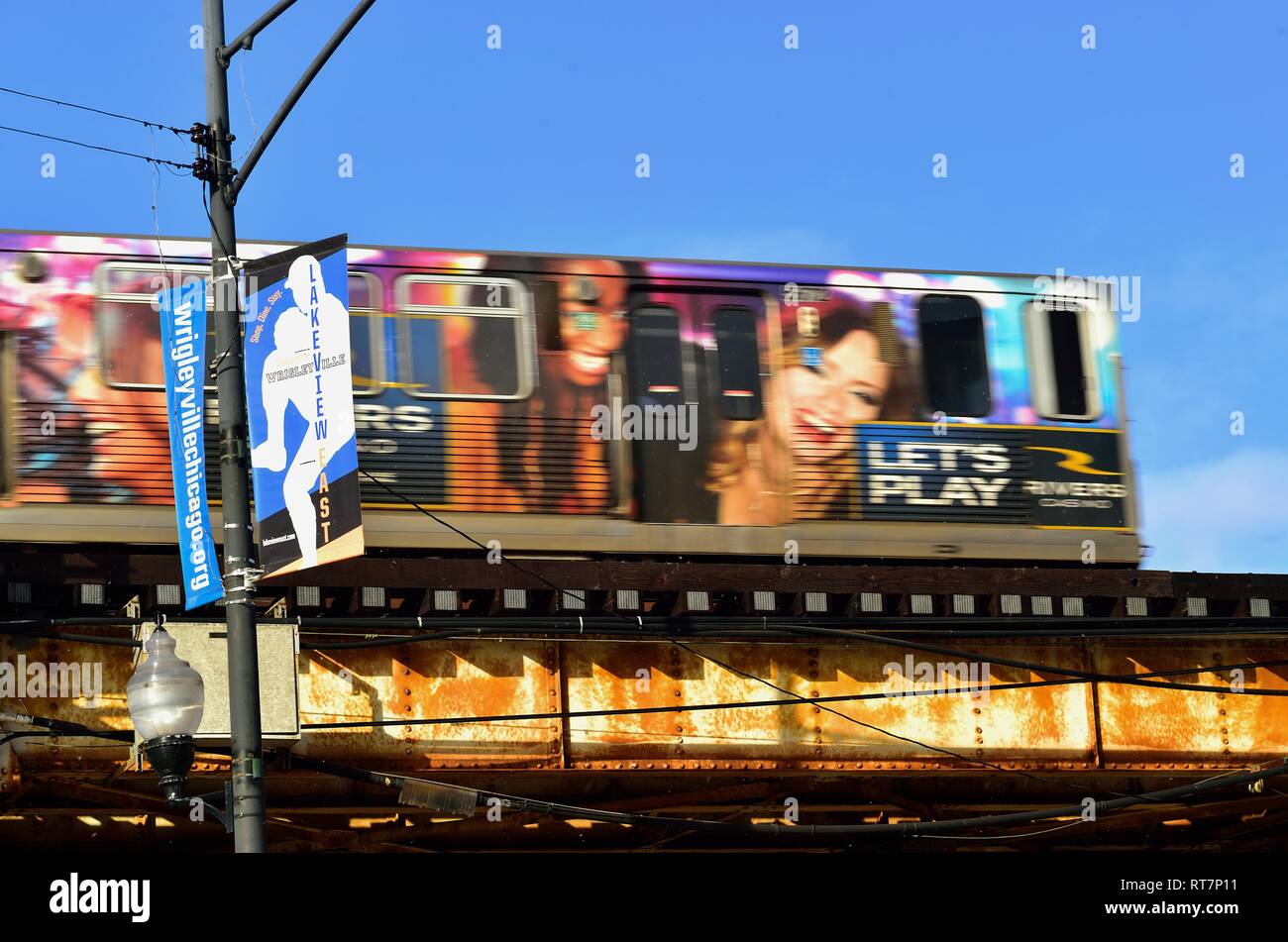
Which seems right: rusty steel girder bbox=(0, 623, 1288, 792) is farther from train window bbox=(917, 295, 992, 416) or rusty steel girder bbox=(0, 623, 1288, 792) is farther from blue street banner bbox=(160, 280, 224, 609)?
train window bbox=(917, 295, 992, 416)

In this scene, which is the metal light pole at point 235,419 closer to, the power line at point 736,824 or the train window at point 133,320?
the power line at point 736,824

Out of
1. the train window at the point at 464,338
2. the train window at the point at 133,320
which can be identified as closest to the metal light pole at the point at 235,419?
the train window at the point at 133,320

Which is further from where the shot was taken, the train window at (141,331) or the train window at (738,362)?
the train window at (738,362)

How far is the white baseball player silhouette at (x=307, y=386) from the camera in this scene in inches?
464

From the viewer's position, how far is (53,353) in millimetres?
17250

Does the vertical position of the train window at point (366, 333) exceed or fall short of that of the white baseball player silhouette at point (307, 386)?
it exceeds it

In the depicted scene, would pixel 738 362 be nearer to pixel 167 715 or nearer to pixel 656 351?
pixel 656 351

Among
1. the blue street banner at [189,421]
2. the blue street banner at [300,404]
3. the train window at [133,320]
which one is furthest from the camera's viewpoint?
the train window at [133,320]

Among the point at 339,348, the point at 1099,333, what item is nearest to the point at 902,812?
the point at 1099,333

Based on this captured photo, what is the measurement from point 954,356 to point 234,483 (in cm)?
982

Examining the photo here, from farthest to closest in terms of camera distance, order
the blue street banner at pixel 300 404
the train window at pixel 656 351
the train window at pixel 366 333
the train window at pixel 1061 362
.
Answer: the train window at pixel 1061 362 → the train window at pixel 656 351 → the train window at pixel 366 333 → the blue street banner at pixel 300 404
